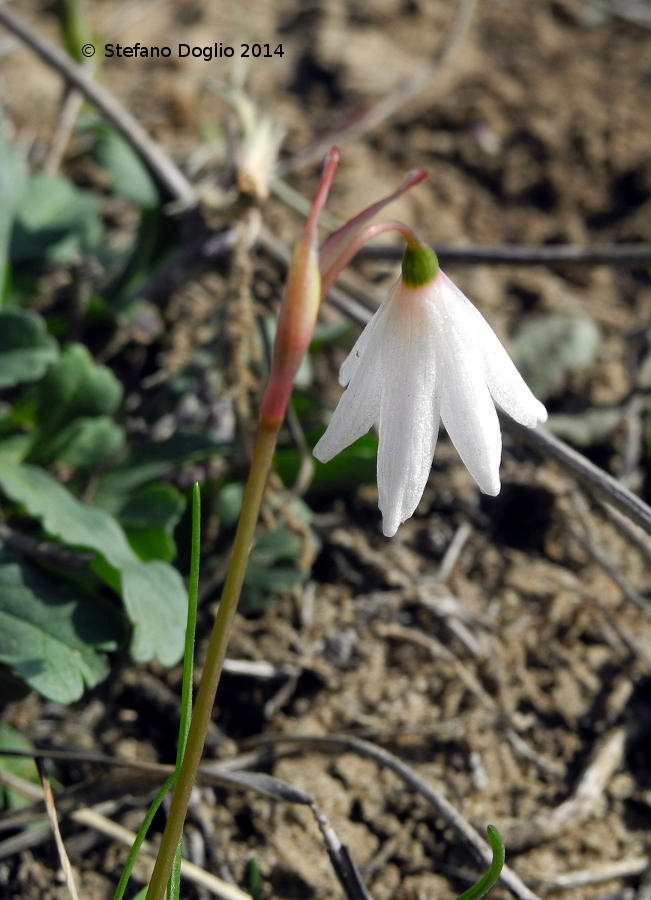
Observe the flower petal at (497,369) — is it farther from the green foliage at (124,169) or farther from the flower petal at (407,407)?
the green foliage at (124,169)

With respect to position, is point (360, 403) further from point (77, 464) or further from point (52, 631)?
point (77, 464)

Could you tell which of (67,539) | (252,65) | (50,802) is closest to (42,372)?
(67,539)

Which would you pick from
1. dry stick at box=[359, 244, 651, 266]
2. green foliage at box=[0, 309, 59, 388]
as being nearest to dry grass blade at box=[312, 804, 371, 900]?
green foliage at box=[0, 309, 59, 388]

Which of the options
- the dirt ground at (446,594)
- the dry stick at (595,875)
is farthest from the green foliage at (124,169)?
the dry stick at (595,875)

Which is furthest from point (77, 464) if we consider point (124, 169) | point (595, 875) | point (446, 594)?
point (595, 875)

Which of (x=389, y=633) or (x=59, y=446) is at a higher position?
(x=59, y=446)

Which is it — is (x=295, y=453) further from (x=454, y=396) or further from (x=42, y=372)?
(x=454, y=396)
